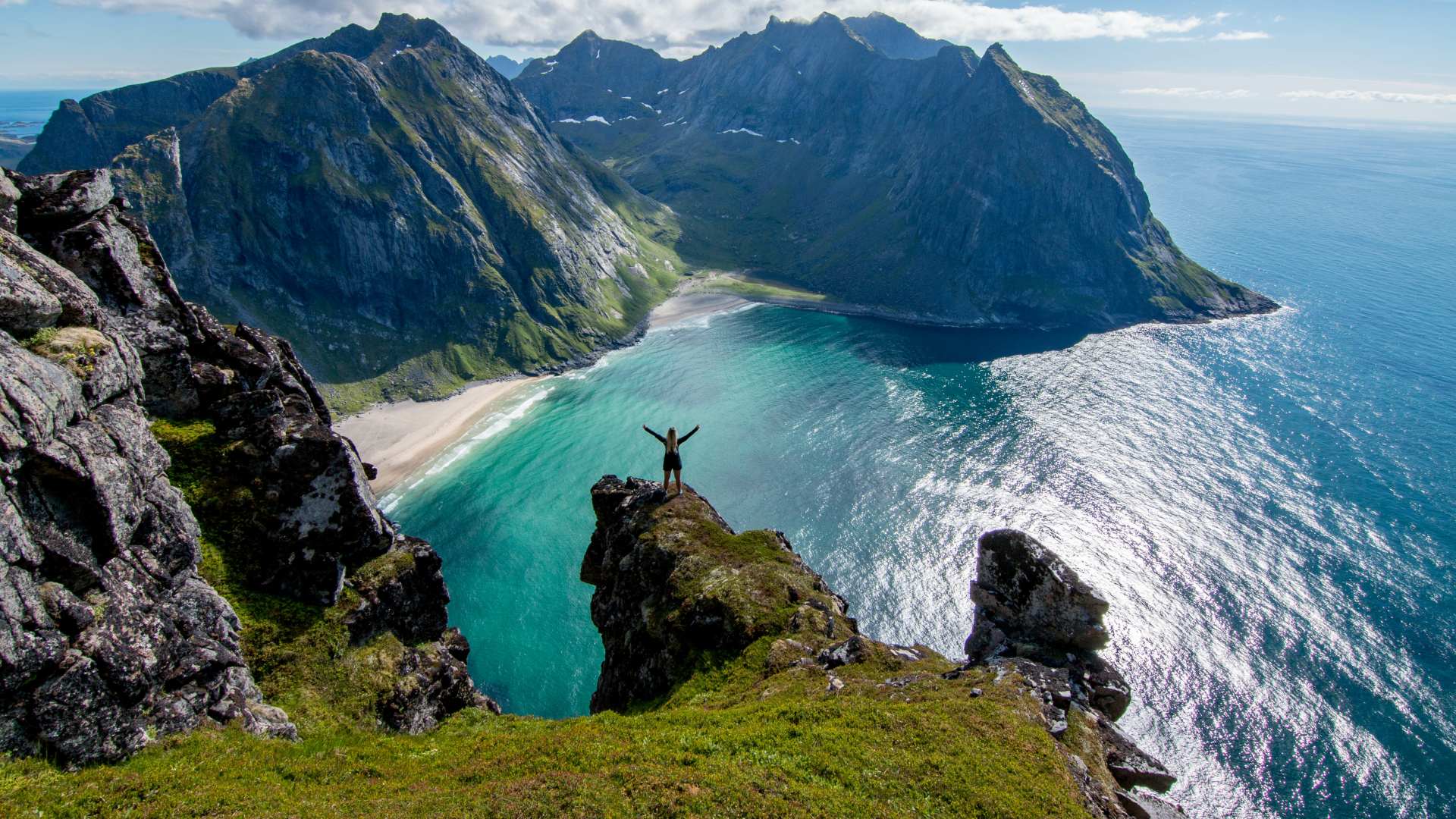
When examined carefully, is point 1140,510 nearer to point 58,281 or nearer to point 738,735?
point 738,735

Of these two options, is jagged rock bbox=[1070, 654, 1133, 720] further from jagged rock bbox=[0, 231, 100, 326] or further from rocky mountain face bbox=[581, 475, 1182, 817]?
jagged rock bbox=[0, 231, 100, 326]

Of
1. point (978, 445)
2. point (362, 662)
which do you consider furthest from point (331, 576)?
point (978, 445)

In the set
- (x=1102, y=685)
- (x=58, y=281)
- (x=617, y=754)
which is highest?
(x=58, y=281)

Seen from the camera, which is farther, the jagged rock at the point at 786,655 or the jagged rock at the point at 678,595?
the jagged rock at the point at 678,595

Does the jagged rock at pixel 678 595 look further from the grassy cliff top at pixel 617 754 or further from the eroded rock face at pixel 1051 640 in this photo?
the eroded rock face at pixel 1051 640

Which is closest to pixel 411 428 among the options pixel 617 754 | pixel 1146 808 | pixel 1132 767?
pixel 617 754

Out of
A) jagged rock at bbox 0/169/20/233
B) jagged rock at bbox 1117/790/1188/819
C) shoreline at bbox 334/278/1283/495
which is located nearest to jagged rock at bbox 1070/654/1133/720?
jagged rock at bbox 1117/790/1188/819

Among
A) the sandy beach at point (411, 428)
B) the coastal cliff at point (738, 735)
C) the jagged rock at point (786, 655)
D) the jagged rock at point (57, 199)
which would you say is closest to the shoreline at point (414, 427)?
the sandy beach at point (411, 428)
